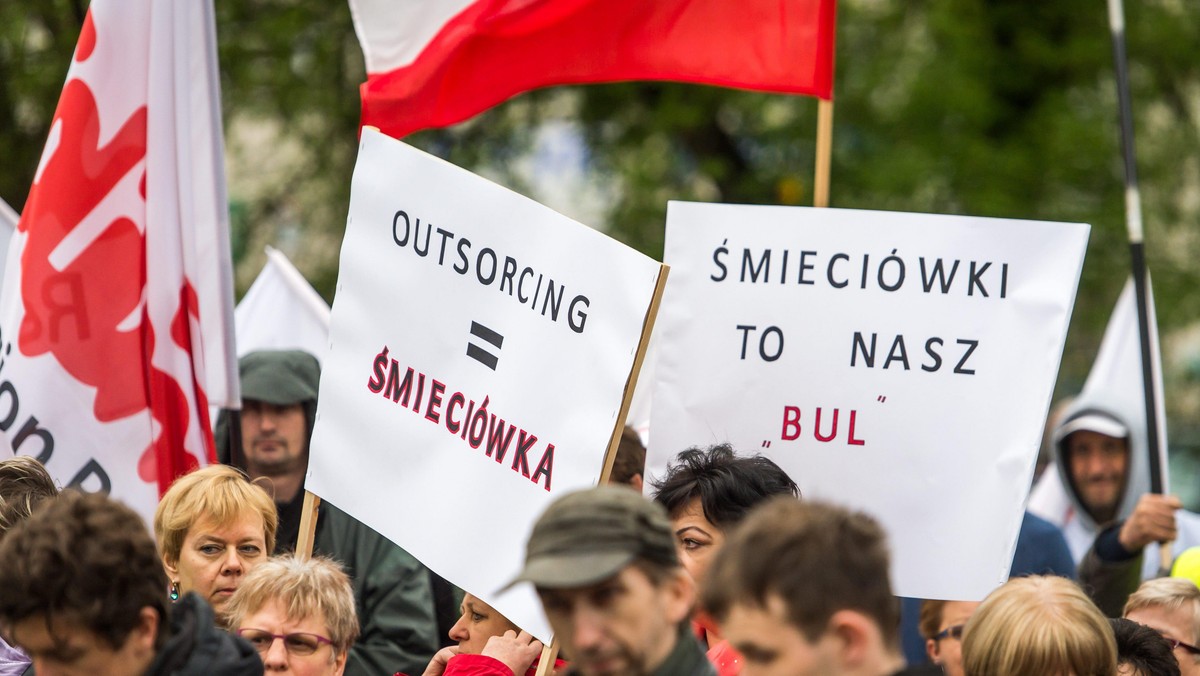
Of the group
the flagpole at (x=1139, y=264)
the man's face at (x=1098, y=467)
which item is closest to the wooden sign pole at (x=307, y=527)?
the flagpole at (x=1139, y=264)

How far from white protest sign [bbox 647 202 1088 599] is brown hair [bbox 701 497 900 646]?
2147 millimetres

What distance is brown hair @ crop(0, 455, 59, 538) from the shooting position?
3.97 m

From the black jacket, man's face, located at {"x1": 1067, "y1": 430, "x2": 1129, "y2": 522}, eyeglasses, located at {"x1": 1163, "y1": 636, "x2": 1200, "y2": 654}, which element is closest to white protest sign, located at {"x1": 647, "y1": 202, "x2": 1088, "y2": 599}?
eyeglasses, located at {"x1": 1163, "y1": 636, "x2": 1200, "y2": 654}

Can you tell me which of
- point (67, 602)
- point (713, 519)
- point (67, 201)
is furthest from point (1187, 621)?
point (67, 201)

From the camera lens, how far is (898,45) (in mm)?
14195

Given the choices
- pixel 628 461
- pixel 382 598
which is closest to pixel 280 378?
pixel 382 598

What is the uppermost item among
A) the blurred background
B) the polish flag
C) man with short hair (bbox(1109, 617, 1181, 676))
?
the blurred background

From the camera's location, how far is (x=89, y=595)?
2705mm

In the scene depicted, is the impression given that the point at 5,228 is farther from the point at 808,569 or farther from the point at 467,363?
the point at 808,569

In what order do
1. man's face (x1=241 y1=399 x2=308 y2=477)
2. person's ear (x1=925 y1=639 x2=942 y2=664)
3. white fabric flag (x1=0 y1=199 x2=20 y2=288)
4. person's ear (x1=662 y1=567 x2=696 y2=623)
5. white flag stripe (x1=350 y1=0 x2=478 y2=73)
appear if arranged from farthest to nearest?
white fabric flag (x1=0 y1=199 x2=20 y2=288)
man's face (x1=241 y1=399 x2=308 y2=477)
white flag stripe (x1=350 y1=0 x2=478 y2=73)
person's ear (x1=925 y1=639 x2=942 y2=664)
person's ear (x1=662 y1=567 x2=696 y2=623)

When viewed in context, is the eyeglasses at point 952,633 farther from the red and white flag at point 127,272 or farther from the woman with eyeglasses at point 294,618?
the red and white flag at point 127,272

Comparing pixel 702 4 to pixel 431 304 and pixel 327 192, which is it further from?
pixel 327 192

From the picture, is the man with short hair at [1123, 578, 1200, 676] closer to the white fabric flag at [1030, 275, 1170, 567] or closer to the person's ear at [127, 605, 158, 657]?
the white fabric flag at [1030, 275, 1170, 567]

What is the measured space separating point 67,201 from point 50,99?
7480 mm
